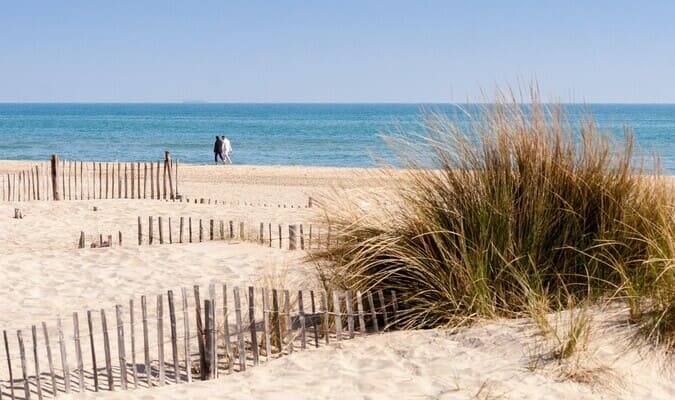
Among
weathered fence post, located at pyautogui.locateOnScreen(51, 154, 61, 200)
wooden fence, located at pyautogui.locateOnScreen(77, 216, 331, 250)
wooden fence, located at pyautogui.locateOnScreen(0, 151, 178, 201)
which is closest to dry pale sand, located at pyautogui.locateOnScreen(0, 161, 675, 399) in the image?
wooden fence, located at pyautogui.locateOnScreen(77, 216, 331, 250)

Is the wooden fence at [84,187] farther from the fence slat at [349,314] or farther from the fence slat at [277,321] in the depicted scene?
the fence slat at [349,314]

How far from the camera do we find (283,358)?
5.23 meters

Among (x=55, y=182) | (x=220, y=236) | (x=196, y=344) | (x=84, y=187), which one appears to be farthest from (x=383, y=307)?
(x=84, y=187)

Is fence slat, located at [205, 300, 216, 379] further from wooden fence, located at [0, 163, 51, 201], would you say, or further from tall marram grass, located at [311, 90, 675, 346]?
wooden fence, located at [0, 163, 51, 201]

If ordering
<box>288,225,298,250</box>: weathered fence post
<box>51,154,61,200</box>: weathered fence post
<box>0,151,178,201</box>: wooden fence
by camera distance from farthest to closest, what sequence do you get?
1. <box>0,151,178,201</box>: wooden fence
2. <box>51,154,61,200</box>: weathered fence post
3. <box>288,225,298,250</box>: weathered fence post

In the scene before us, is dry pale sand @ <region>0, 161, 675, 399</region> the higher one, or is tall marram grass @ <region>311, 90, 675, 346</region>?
tall marram grass @ <region>311, 90, 675, 346</region>

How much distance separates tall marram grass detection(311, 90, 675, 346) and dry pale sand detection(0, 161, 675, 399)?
278mm

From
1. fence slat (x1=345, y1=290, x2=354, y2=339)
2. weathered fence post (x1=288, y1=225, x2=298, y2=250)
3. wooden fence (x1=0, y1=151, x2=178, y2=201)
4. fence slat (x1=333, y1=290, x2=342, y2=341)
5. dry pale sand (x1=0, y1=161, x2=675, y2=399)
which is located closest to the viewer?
dry pale sand (x1=0, y1=161, x2=675, y2=399)

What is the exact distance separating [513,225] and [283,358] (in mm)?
1670

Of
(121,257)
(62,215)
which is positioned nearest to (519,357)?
(121,257)

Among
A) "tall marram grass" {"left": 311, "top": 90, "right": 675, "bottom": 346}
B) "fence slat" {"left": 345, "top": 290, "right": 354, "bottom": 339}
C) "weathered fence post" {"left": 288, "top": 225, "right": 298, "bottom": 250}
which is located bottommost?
"weathered fence post" {"left": 288, "top": 225, "right": 298, "bottom": 250}

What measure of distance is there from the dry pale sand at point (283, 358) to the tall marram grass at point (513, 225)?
0.28m

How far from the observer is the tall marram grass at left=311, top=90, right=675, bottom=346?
17.3 ft

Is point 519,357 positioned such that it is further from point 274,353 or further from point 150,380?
point 150,380
